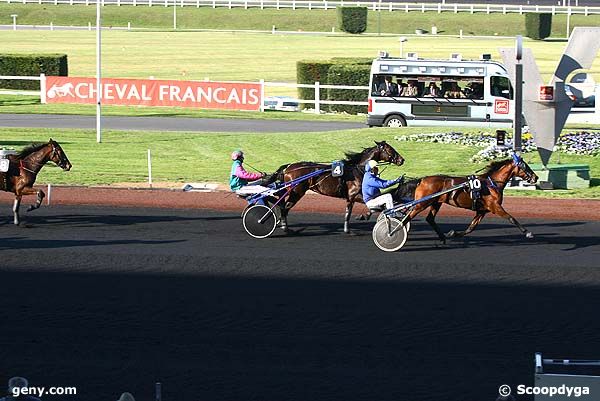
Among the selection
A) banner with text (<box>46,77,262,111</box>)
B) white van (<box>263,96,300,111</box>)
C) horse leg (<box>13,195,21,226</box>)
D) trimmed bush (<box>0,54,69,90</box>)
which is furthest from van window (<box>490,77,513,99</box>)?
trimmed bush (<box>0,54,69,90</box>)

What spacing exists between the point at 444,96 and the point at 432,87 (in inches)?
19.3

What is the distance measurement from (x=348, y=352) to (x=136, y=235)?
7.92m

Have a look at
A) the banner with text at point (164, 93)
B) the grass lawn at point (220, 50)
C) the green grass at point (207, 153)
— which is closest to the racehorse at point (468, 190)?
the green grass at point (207, 153)

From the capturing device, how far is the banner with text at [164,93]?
142 ft

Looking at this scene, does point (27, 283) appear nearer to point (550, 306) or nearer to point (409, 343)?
point (409, 343)

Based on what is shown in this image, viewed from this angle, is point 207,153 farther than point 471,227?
Yes

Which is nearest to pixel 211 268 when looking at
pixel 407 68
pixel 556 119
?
pixel 556 119

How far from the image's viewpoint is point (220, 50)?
236ft

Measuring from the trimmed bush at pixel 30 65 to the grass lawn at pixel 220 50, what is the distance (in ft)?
29.0

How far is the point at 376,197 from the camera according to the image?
18125mm

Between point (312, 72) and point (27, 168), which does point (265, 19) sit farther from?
point (27, 168)

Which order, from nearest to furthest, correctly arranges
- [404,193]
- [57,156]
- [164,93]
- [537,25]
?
[404,193] → [57,156] → [164,93] → [537,25]

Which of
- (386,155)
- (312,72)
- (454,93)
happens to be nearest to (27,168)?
(386,155)

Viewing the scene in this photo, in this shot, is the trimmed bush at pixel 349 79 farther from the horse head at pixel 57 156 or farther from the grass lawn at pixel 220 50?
the horse head at pixel 57 156
